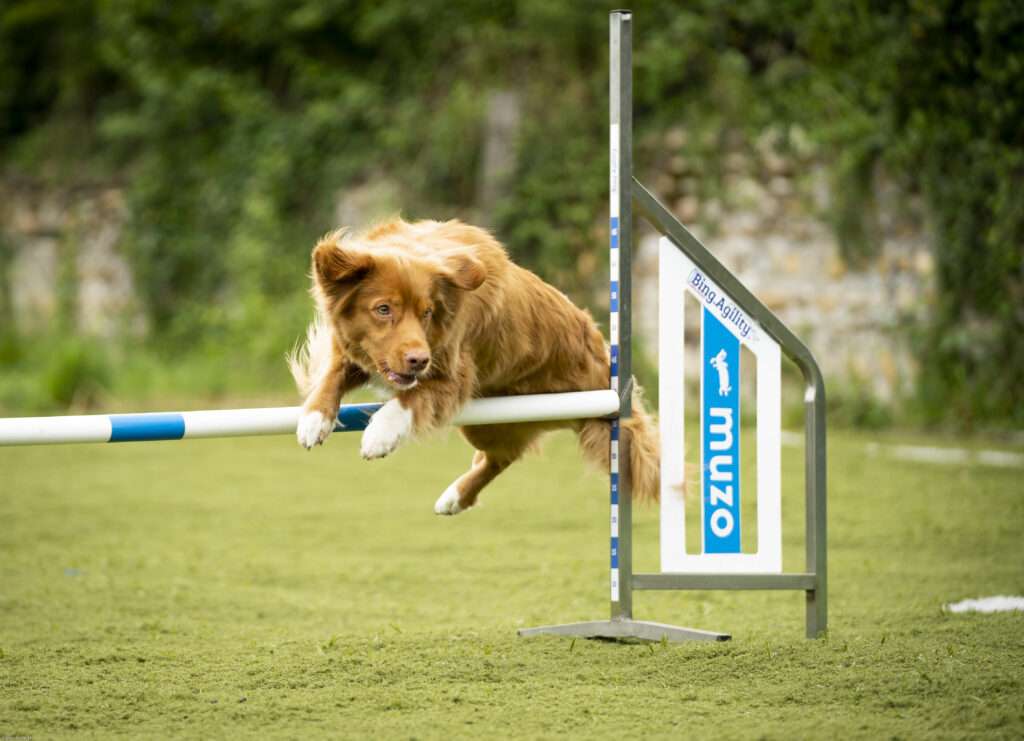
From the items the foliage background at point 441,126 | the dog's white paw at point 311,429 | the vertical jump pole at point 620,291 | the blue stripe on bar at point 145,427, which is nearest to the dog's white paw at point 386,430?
the dog's white paw at point 311,429

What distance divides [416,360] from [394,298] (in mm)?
183

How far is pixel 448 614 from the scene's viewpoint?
434 cm

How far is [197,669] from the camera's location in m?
3.41

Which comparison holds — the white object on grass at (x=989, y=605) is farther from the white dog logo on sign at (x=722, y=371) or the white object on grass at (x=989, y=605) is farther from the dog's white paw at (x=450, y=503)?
the dog's white paw at (x=450, y=503)

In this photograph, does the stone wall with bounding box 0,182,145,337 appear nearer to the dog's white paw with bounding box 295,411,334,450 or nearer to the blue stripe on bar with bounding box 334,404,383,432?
the blue stripe on bar with bounding box 334,404,383,432

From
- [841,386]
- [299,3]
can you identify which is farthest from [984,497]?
[299,3]

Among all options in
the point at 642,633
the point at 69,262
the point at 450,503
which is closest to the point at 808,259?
the point at 450,503

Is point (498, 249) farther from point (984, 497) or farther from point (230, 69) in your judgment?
point (230, 69)

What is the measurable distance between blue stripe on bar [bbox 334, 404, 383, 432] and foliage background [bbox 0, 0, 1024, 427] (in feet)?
21.1

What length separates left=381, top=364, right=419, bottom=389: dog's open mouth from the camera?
10.6 ft

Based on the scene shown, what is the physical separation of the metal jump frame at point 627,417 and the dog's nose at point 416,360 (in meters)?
0.63

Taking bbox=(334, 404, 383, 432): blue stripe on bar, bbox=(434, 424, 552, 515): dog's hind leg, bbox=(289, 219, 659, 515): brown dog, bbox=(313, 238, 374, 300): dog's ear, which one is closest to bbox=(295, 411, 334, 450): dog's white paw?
bbox=(289, 219, 659, 515): brown dog

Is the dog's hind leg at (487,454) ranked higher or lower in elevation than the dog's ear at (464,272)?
lower

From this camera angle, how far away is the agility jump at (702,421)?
3.58 metres
